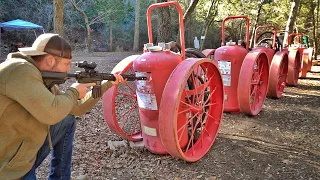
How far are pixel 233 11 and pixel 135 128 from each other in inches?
589

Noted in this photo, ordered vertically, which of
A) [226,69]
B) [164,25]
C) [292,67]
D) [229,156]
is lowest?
[229,156]

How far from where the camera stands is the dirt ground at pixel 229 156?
9.14 ft

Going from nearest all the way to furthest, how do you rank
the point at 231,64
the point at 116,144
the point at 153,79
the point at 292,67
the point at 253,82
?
the point at 153,79 → the point at 116,144 → the point at 231,64 → the point at 253,82 → the point at 292,67

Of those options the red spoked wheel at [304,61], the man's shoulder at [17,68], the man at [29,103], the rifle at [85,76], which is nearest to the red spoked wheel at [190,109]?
the rifle at [85,76]

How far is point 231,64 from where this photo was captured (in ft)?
15.0

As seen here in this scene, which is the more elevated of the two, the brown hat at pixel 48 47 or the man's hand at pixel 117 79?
the brown hat at pixel 48 47

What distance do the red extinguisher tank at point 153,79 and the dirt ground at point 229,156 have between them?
371 millimetres

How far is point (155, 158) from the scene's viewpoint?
3.08 meters

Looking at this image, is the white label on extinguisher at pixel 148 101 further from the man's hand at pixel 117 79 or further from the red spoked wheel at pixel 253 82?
the red spoked wheel at pixel 253 82

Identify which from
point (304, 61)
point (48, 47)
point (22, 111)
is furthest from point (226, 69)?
point (304, 61)

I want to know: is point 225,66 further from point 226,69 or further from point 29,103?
point 29,103

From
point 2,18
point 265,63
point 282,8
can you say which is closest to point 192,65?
point 265,63

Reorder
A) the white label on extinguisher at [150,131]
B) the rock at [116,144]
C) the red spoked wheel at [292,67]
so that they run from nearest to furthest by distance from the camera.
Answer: the white label on extinguisher at [150,131]
the rock at [116,144]
the red spoked wheel at [292,67]

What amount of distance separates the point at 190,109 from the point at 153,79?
49 cm
